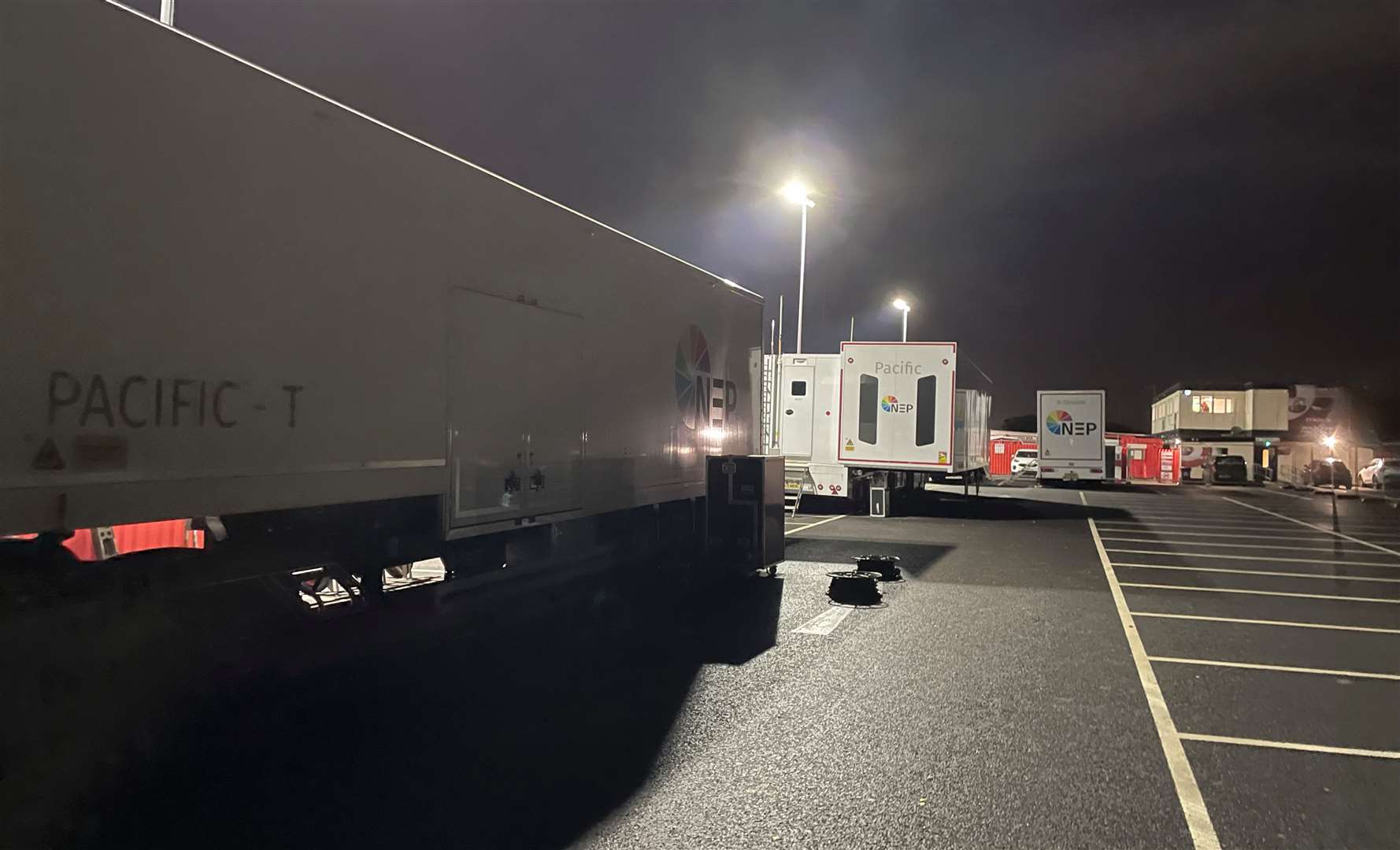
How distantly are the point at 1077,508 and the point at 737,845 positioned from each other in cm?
2107

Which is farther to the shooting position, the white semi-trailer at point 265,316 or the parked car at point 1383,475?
the parked car at point 1383,475

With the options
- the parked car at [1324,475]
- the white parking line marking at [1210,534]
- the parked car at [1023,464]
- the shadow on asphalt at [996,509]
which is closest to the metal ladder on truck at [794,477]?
the shadow on asphalt at [996,509]

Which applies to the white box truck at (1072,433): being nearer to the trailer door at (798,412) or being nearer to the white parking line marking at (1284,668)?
the trailer door at (798,412)

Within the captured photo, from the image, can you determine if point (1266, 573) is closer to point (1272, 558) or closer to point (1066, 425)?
point (1272, 558)

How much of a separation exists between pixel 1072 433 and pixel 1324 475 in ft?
50.7

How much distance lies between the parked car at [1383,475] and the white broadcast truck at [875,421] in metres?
23.7

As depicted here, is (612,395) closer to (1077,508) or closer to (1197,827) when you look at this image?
(1197,827)

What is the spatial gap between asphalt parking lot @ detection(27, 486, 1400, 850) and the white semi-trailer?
0.94 meters

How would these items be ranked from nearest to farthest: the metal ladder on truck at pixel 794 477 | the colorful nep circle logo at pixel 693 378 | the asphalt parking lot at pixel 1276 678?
the asphalt parking lot at pixel 1276 678
the colorful nep circle logo at pixel 693 378
the metal ladder on truck at pixel 794 477

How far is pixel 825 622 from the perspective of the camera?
7.61 meters

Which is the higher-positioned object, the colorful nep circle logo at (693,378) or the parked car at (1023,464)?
the colorful nep circle logo at (693,378)

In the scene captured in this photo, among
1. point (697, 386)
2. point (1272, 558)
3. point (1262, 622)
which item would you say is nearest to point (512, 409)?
point (697, 386)

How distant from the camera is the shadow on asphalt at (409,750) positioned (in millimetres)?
3518

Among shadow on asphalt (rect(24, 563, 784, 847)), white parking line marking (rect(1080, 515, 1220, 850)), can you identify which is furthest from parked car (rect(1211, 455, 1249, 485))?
shadow on asphalt (rect(24, 563, 784, 847))
